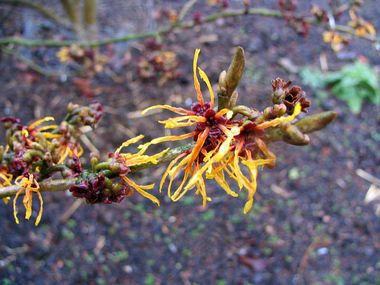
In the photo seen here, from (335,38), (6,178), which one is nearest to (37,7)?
(335,38)

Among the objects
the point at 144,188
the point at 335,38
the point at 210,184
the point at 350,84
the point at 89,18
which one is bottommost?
the point at 210,184

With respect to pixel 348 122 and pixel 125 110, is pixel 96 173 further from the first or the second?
pixel 348 122

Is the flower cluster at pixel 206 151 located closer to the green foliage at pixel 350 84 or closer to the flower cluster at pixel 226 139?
the flower cluster at pixel 226 139

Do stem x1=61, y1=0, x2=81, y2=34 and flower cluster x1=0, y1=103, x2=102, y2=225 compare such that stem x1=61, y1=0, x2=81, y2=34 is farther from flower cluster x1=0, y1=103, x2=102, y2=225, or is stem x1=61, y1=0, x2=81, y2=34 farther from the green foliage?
flower cluster x1=0, y1=103, x2=102, y2=225

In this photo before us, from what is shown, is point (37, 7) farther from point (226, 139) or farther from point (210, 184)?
point (226, 139)

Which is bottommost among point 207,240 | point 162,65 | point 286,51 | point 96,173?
point 207,240

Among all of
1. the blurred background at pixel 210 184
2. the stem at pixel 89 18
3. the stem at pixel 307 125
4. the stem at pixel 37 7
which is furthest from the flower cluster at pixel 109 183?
the stem at pixel 89 18

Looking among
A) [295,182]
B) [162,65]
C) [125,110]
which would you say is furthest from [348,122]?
[125,110]
